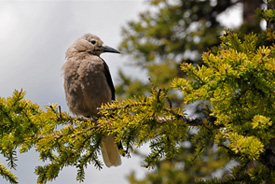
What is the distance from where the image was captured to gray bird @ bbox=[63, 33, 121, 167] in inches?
181

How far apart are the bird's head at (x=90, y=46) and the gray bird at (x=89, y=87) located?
0.96ft

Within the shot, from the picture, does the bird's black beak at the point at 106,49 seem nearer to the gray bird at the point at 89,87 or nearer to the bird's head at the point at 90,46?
the bird's head at the point at 90,46

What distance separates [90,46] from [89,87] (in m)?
1.04

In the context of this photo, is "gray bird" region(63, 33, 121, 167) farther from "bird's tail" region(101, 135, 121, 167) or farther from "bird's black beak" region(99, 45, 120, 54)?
"bird's black beak" region(99, 45, 120, 54)

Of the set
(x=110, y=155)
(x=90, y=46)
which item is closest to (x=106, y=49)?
(x=90, y=46)

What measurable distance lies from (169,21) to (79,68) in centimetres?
746

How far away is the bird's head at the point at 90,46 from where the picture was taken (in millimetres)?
5305

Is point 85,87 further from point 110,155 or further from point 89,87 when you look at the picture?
point 110,155

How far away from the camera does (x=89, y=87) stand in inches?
180

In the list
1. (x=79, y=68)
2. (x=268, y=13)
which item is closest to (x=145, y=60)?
(x=79, y=68)

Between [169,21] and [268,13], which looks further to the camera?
[169,21]

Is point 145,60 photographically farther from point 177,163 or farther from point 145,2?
point 177,163

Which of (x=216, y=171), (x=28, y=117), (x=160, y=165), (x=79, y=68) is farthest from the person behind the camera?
(x=160, y=165)

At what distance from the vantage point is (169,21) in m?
11.7
